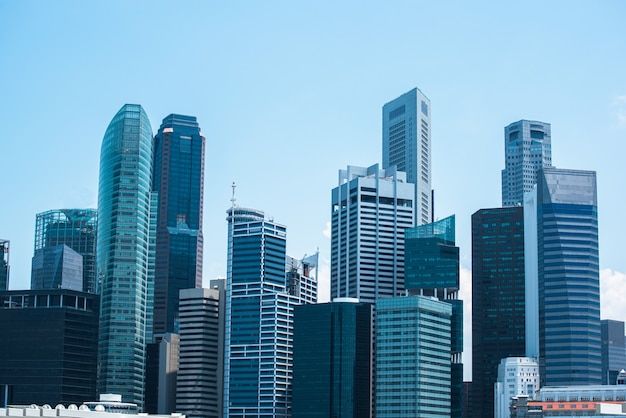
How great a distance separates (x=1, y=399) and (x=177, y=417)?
56.8 metres

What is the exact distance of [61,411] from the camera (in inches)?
4496

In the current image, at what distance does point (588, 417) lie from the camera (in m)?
198

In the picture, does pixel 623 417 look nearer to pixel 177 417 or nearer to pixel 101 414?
pixel 177 417

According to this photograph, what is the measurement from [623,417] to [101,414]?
334 ft

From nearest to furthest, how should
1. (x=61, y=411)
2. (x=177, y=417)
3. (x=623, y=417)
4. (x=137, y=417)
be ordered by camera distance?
1. (x=61, y=411)
2. (x=137, y=417)
3. (x=177, y=417)
4. (x=623, y=417)

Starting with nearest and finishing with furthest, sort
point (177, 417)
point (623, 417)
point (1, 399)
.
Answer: point (177, 417) < point (1, 399) < point (623, 417)

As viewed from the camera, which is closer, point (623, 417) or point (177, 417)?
point (177, 417)

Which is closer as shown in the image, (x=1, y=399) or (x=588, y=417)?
(x=1, y=399)

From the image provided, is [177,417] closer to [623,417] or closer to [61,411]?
[61,411]

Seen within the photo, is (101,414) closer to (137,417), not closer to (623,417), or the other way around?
(137,417)

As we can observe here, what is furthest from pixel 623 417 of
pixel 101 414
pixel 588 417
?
pixel 101 414

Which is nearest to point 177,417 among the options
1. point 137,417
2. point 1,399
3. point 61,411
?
point 137,417

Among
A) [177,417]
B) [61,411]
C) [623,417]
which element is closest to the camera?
[61,411]

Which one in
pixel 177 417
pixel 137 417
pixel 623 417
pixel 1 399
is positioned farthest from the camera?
pixel 623 417
